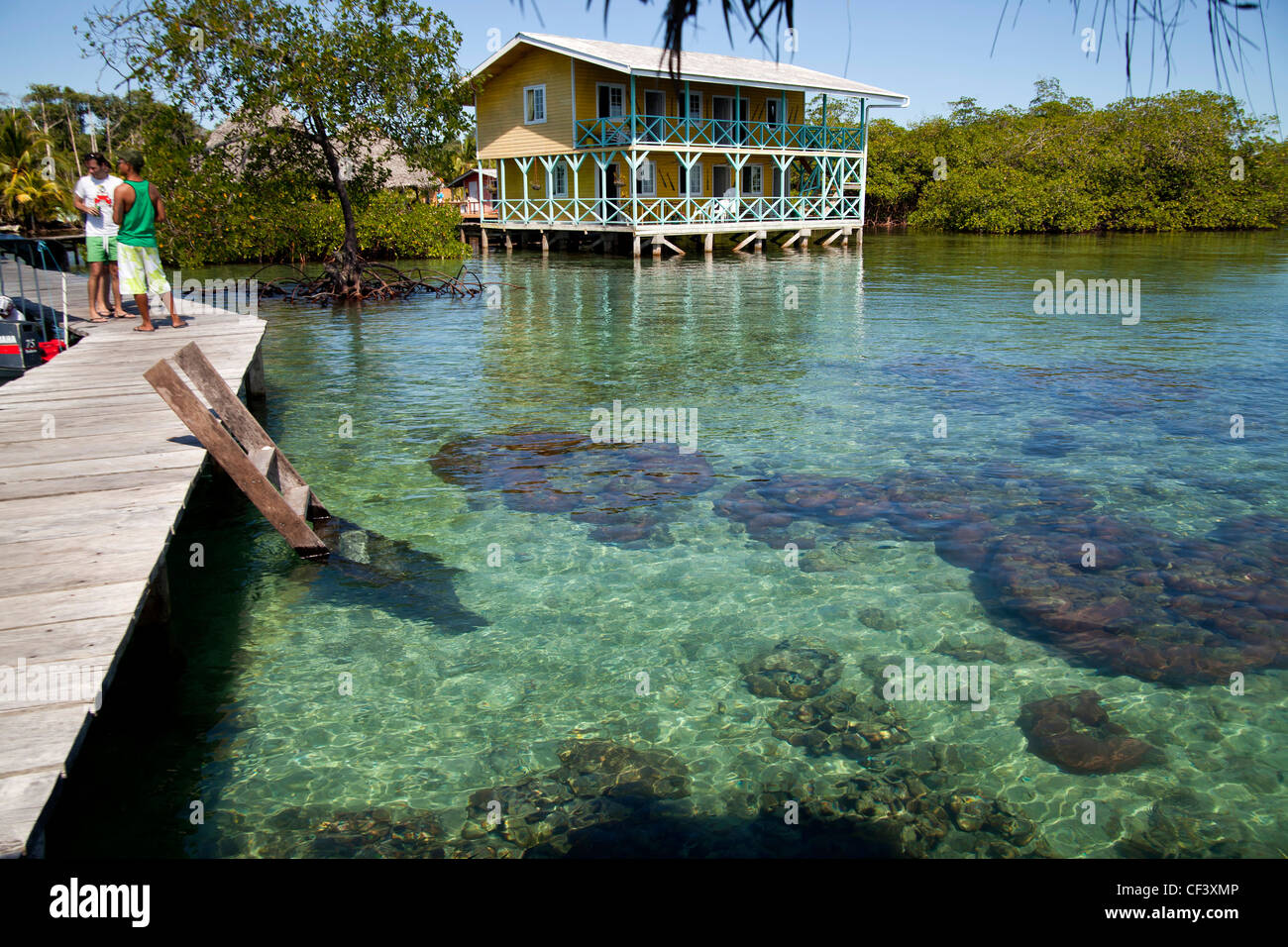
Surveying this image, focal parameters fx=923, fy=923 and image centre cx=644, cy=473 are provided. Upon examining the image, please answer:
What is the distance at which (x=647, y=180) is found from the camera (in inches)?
1387

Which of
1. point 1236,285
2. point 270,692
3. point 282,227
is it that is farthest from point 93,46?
point 1236,285

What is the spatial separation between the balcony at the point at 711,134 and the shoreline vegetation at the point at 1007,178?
5842mm

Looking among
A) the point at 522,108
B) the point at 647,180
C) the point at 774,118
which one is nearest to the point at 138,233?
the point at 647,180

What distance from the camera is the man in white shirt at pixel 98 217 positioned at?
10.7 meters

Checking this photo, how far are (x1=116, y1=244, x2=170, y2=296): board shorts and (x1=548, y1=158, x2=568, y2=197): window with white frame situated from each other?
89.3 ft

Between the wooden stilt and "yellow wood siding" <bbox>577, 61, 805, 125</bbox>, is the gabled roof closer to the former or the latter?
"yellow wood siding" <bbox>577, 61, 805, 125</bbox>

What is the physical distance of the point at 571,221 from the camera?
3462 cm

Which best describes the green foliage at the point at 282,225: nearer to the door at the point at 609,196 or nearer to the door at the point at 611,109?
the door at the point at 609,196

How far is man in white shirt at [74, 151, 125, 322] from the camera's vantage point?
10664mm

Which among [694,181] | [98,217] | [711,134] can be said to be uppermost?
[711,134]

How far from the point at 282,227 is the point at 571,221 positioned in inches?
416

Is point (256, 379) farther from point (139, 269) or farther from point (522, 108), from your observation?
point (522, 108)

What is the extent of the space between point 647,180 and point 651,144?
4.63m

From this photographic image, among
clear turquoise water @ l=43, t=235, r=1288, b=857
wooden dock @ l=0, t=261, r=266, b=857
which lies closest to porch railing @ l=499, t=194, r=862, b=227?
clear turquoise water @ l=43, t=235, r=1288, b=857
